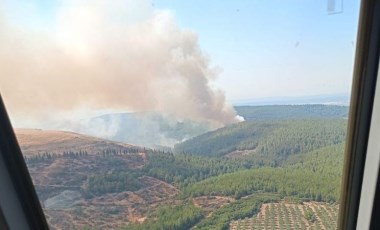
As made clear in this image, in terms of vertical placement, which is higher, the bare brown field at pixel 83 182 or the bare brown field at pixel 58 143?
the bare brown field at pixel 58 143

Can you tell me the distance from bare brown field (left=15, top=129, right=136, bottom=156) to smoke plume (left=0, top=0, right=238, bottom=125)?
2.8 inches

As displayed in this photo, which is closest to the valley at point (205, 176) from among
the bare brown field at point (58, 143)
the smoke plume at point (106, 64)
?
the bare brown field at point (58, 143)

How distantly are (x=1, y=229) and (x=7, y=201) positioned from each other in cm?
8

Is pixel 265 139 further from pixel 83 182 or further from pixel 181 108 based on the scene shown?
pixel 83 182

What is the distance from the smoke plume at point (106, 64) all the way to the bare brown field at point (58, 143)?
7cm

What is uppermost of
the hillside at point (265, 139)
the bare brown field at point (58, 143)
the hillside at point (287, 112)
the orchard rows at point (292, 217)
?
the hillside at point (287, 112)

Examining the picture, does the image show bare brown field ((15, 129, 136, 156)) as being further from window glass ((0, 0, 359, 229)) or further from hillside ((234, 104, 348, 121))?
hillside ((234, 104, 348, 121))

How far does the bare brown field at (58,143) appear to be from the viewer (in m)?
1.09

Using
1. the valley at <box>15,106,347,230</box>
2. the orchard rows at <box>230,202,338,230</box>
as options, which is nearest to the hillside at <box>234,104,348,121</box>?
the valley at <box>15,106,347,230</box>

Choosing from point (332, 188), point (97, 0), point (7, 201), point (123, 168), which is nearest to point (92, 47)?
point (97, 0)

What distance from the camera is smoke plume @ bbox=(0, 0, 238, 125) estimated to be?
972 mm

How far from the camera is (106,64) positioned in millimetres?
1015

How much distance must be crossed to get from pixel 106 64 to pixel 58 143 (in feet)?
0.94

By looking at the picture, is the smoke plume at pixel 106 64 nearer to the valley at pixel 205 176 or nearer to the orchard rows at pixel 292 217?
the valley at pixel 205 176
